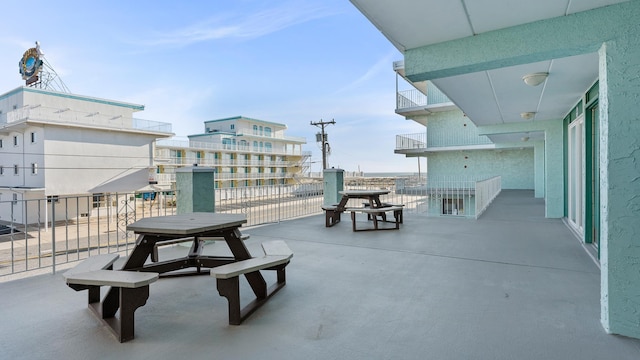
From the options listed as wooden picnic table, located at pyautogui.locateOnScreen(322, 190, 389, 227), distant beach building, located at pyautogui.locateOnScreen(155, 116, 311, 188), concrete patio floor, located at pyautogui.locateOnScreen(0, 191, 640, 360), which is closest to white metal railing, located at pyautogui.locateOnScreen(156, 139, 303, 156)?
distant beach building, located at pyautogui.locateOnScreen(155, 116, 311, 188)

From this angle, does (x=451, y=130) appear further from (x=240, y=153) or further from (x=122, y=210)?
(x=240, y=153)

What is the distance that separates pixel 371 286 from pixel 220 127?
1910 inches

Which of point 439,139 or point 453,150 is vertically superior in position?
point 439,139

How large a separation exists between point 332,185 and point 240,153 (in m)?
37.5

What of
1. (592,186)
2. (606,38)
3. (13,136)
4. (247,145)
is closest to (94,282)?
(606,38)

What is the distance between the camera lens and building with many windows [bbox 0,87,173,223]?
2336cm

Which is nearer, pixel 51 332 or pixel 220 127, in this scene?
pixel 51 332

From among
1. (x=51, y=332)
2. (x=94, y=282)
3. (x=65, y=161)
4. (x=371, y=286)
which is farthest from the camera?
(x=65, y=161)

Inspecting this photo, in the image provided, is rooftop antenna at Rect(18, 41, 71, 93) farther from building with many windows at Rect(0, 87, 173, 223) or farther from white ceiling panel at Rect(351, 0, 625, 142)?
white ceiling panel at Rect(351, 0, 625, 142)

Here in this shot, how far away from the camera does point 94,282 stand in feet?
7.81

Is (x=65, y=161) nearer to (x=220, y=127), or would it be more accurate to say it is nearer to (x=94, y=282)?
(x=220, y=127)

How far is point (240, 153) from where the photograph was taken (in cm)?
4459

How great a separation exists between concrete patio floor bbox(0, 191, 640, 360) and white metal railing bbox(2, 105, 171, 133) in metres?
26.3

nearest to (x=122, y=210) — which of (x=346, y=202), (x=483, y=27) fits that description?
(x=346, y=202)
